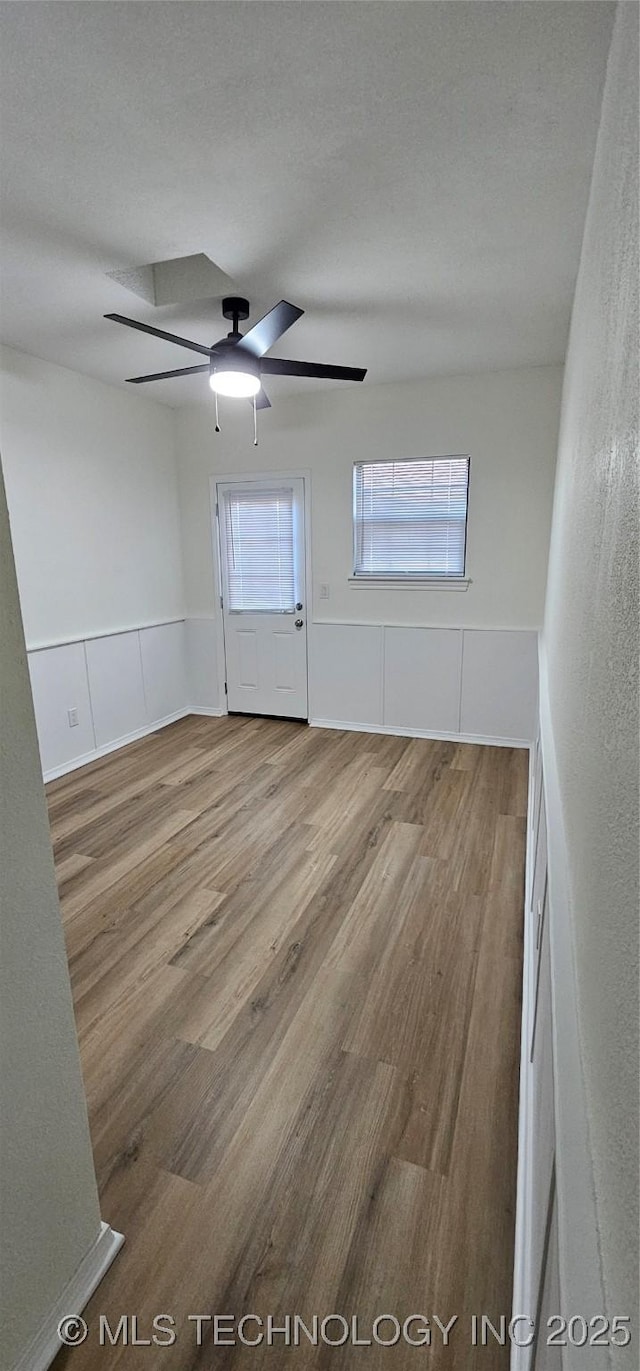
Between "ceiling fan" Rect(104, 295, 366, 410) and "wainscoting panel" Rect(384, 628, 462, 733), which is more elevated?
"ceiling fan" Rect(104, 295, 366, 410)

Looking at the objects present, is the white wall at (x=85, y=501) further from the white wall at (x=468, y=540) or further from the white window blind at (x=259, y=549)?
the white window blind at (x=259, y=549)

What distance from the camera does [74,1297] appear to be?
1.14m

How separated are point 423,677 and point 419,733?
47 cm

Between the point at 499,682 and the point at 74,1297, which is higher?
the point at 499,682

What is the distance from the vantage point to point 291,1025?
183cm

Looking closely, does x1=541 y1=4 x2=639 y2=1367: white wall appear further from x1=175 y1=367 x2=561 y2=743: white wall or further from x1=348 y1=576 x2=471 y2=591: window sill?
x1=348 y1=576 x2=471 y2=591: window sill

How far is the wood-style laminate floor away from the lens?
3.90 feet

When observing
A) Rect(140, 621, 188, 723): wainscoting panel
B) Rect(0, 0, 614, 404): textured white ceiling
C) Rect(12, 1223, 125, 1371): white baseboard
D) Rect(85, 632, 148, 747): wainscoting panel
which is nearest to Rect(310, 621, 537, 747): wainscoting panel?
Rect(140, 621, 188, 723): wainscoting panel

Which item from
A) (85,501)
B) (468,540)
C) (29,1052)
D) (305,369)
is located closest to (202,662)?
(85,501)

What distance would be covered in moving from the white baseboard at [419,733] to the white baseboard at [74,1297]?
3.66m

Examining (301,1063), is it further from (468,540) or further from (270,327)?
(468,540)

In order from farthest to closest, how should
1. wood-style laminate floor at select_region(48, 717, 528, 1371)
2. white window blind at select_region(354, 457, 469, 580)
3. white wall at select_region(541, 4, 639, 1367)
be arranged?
white window blind at select_region(354, 457, 469, 580), wood-style laminate floor at select_region(48, 717, 528, 1371), white wall at select_region(541, 4, 639, 1367)

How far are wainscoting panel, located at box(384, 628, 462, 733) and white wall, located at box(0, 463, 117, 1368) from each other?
145 inches

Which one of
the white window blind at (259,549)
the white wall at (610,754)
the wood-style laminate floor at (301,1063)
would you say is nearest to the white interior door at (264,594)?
the white window blind at (259,549)
